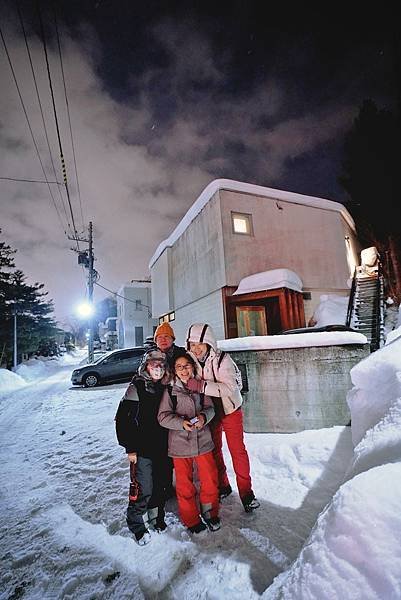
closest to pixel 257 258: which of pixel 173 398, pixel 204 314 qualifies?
pixel 204 314

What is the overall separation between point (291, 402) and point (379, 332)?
6.53m

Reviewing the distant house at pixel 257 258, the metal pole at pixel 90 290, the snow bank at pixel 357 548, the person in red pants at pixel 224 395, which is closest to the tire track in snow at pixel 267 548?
the person in red pants at pixel 224 395

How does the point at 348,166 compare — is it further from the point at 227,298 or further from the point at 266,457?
the point at 266,457

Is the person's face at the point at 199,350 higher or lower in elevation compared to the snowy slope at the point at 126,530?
higher

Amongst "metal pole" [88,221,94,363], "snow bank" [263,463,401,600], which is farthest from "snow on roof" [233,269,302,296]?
"snow bank" [263,463,401,600]

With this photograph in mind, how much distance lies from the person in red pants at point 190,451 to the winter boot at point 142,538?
33 centimetres

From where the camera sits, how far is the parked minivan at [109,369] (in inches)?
469

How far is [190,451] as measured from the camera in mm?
2545

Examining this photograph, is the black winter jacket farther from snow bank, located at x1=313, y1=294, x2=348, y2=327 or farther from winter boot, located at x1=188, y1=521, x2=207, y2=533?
snow bank, located at x1=313, y1=294, x2=348, y2=327

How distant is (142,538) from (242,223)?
41.4 feet

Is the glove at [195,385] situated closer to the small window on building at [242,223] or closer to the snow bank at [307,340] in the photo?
the snow bank at [307,340]

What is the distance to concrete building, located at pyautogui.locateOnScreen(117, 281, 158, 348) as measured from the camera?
33875 mm

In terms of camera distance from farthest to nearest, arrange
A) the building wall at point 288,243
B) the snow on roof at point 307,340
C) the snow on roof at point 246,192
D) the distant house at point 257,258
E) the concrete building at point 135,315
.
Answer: the concrete building at point 135,315, the snow on roof at point 246,192, the building wall at point 288,243, the distant house at point 257,258, the snow on roof at point 307,340

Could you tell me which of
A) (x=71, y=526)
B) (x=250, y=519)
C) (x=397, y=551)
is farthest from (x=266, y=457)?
(x=397, y=551)
